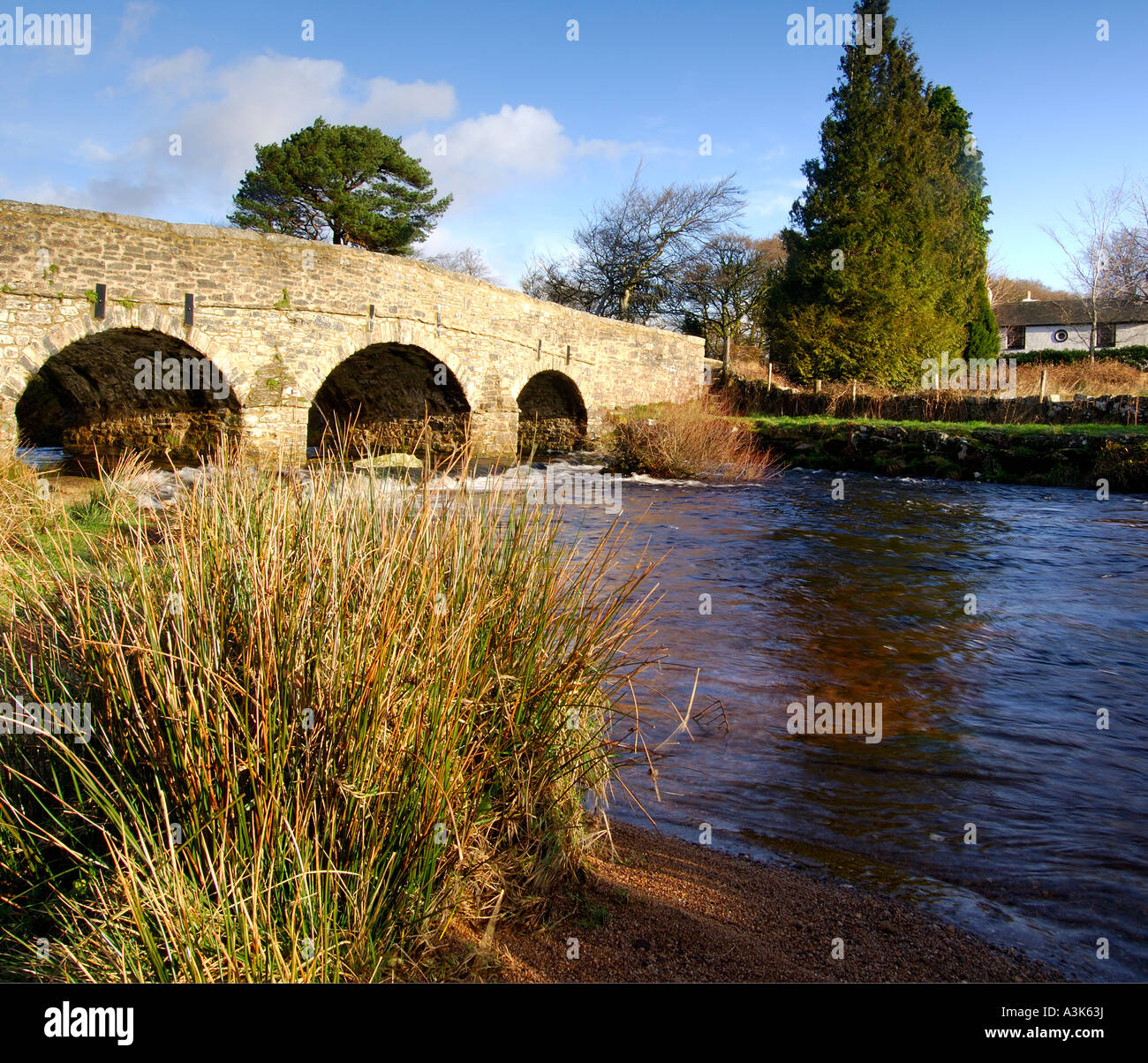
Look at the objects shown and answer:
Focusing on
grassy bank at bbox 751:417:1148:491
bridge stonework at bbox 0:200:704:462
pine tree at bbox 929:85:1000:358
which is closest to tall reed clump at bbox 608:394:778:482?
grassy bank at bbox 751:417:1148:491

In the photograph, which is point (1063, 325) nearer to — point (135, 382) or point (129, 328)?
point (135, 382)

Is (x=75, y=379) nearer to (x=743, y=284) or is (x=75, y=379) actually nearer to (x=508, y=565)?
(x=508, y=565)

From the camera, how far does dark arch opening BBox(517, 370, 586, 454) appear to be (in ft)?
76.1

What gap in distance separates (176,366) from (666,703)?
12084 mm

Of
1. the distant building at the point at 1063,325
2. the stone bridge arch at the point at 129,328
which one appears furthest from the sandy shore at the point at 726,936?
the distant building at the point at 1063,325

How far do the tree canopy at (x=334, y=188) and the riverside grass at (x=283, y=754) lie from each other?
27.5 m

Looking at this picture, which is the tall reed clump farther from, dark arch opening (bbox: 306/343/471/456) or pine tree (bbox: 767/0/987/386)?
pine tree (bbox: 767/0/987/386)

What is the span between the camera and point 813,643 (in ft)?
21.8

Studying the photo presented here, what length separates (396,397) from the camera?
19.9 metres

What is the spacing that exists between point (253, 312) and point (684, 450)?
29.1 feet

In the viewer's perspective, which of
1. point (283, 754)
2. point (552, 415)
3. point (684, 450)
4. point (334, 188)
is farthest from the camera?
point (334, 188)

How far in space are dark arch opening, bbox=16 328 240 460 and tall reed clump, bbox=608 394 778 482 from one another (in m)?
8.36

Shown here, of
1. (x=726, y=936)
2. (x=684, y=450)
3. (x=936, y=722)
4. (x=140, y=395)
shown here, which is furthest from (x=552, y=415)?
(x=726, y=936)
